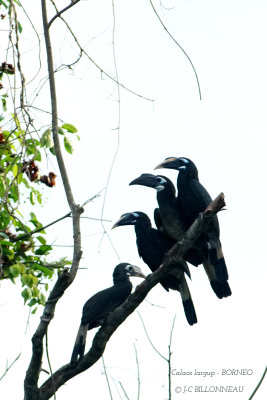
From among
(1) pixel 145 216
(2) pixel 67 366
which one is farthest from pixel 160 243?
(2) pixel 67 366

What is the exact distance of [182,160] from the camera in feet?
18.3

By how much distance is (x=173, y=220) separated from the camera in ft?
17.7

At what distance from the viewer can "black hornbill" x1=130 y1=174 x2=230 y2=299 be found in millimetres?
5219

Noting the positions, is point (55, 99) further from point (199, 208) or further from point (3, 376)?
point (199, 208)

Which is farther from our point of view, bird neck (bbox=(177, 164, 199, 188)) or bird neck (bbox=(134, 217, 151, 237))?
bird neck (bbox=(134, 217, 151, 237))

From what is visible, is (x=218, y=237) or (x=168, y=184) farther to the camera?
(x=168, y=184)

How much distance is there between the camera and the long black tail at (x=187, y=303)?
5.43 m

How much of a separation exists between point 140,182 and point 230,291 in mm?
1034

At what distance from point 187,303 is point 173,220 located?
573mm

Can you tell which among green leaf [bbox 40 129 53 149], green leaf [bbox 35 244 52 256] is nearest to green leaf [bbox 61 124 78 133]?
green leaf [bbox 40 129 53 149]

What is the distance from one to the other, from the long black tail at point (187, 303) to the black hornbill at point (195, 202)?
0.32 meters

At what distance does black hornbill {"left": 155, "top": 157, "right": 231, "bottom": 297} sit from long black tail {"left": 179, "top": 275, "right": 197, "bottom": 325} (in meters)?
0.32

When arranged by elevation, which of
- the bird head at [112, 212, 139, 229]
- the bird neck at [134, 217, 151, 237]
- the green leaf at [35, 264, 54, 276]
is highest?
the bird head at [112, 212, 139, 229]

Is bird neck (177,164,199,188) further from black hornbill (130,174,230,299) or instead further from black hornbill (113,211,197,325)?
black hornbill (113,211,197,325)
